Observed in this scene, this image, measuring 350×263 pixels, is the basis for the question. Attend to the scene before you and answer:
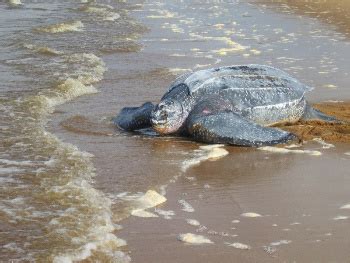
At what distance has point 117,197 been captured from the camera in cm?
434

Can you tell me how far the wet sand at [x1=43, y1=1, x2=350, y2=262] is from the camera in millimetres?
3566

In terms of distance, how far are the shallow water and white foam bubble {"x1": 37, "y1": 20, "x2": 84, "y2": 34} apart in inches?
155

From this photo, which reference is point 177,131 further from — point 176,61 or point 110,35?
point 110,35

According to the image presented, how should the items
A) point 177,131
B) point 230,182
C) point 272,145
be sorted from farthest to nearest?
point 177,131, point 272,145, point 230,182

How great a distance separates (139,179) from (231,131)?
118 cm

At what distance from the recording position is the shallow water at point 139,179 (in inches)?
141

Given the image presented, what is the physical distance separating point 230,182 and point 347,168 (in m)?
0.96

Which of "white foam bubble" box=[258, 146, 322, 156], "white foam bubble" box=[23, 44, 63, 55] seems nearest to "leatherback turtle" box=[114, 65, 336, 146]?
"white foam bubble" box=[258, 146, 322, 156]

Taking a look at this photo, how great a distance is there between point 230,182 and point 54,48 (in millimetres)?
7758

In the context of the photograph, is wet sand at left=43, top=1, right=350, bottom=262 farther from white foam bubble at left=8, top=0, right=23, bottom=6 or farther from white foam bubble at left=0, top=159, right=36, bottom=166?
white foam bubble at left=8, top=0, right=23, bottom=6

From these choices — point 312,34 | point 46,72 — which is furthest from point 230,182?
point 312,34

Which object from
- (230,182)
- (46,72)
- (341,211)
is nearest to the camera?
(341,211)

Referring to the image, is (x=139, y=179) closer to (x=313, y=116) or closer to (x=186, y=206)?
(x=186, y=206)

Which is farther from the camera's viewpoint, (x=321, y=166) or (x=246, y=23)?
(x=246, y=23)
